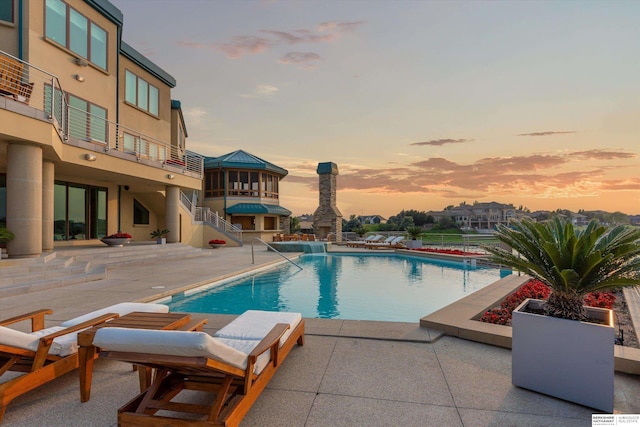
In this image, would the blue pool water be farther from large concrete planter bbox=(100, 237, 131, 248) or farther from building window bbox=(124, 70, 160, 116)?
building window bbox=(124, 70, 160, 116)

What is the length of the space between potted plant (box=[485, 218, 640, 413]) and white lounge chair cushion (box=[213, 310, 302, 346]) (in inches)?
93.3

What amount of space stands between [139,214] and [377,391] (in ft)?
64.8

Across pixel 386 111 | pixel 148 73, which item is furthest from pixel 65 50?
pixel 386 111

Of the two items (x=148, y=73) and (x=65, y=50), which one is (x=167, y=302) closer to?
(x=65, y=50)

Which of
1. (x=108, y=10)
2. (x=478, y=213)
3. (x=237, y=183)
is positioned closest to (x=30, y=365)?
(x=108, y=10)

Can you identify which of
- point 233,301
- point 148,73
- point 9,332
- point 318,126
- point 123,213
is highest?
point 148,73

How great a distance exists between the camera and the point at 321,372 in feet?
12.0

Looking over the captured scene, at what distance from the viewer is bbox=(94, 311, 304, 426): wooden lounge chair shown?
2.29 m

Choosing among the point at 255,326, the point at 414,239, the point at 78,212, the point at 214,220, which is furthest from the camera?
the point at 214,220

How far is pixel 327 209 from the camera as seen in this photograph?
98.1 feet

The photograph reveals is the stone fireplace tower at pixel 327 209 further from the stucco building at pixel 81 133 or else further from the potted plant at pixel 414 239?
the stucco building at pixel 81 133

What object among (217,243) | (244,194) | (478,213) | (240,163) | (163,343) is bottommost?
(217,243)

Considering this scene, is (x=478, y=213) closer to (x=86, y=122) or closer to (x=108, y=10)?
(x=108, y=10)

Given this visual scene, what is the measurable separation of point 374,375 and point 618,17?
11.9 metres
